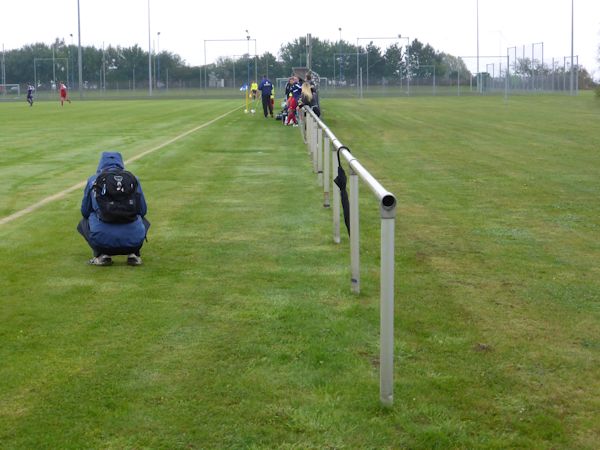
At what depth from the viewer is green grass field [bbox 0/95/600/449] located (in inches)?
189

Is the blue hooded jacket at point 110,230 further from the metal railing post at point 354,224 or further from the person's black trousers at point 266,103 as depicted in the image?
the person's black trousers at point 266,103

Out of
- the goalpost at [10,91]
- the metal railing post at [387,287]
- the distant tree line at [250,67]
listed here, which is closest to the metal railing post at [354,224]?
the metal railing post at [387,287]

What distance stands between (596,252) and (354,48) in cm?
9017

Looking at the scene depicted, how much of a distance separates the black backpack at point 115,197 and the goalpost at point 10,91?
274 ft

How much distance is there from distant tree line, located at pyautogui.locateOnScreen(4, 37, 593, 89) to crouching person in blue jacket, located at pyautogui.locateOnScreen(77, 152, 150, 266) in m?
67.8

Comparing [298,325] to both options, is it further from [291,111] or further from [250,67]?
[250,67]

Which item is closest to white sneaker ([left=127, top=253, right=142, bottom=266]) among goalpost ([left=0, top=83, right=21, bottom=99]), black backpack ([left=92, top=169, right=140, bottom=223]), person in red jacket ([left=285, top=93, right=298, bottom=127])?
black backpack ([left=92, top=169, right=140, bottom=223])

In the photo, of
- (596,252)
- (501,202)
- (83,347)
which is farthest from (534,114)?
(83,347)

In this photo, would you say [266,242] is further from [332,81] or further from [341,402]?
[332,81]

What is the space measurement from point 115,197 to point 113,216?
0.55ft

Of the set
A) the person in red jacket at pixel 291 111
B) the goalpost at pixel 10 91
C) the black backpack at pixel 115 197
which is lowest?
the black backpack at pixel 115 197

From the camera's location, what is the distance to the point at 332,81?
8319 centimetres

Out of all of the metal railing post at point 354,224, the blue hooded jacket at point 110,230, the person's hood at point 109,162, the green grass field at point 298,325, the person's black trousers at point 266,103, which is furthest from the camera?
the person's black trousers at point 266,103

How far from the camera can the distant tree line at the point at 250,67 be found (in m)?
82.7
